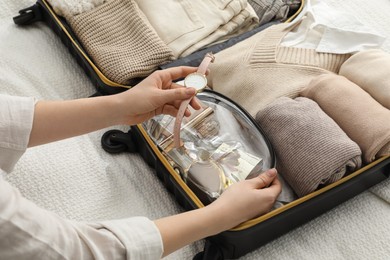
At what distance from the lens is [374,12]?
1123 millimetres

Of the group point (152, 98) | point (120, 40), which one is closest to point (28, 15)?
point (120, 40)

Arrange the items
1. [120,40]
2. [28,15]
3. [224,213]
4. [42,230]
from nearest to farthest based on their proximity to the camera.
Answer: [42,230] < [224,213] < [120,40] < [28,15]

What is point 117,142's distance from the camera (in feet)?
2.87

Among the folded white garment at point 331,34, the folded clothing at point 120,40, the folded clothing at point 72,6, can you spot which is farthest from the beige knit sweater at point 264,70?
the folded clothing at point 72,6

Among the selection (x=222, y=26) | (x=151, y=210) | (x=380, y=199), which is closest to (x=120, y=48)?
(x=222, y=26)

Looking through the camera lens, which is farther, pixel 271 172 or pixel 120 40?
pixel 120 40

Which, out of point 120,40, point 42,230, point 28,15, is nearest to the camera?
point 42,230

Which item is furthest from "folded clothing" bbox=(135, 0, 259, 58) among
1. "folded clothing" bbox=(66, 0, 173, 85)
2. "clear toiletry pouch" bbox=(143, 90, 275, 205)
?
"clear toiletry pouch" bbox=(143, 90, 275, 205)

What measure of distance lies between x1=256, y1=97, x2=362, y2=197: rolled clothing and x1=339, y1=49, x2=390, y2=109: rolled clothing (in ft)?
0.36

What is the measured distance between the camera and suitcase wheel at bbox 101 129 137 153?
2.85ft

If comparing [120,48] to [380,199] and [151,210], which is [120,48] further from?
[380,199]

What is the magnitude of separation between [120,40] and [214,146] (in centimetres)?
34

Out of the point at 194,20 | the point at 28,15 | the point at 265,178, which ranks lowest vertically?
the point at 265,178

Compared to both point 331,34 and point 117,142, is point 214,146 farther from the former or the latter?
point 331,34
